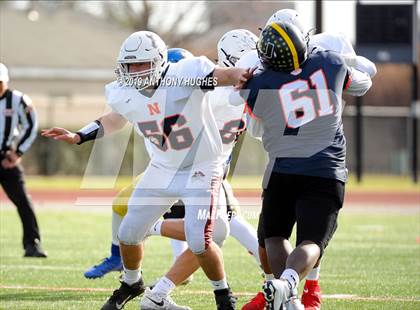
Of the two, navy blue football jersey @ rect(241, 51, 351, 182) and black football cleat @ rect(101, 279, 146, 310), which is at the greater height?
navy blue football jersey @ rect(241, 51, 351, 182)

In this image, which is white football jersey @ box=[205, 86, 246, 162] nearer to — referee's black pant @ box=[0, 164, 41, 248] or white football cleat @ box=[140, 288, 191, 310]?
white football cleat @ box=[140, 288, 191, 310]

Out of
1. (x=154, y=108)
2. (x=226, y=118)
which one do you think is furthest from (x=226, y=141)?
Result: (x=154, y=108)

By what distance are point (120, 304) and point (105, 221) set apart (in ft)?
25.8

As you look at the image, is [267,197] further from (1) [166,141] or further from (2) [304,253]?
(1) [166,141]

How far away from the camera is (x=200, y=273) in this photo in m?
8.70

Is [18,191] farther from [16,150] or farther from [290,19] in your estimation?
[290,19]

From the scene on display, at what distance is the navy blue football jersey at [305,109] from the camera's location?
5.63 m

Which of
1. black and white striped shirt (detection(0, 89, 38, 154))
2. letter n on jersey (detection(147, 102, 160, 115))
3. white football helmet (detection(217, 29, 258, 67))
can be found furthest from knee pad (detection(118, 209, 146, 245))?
black and white striped shirt (detection(0, 89, 38, 154))

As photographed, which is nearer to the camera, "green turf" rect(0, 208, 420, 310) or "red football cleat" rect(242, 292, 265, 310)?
"red football cleat" rect(242, 292, 265, 310)

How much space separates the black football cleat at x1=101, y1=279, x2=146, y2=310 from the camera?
6.34m

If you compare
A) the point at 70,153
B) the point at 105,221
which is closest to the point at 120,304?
the point at 105,221

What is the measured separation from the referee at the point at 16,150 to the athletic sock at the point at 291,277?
4.72 meters

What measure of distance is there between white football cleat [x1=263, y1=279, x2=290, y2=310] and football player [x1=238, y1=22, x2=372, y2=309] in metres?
0.27

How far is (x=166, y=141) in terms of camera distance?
20.5 feet
